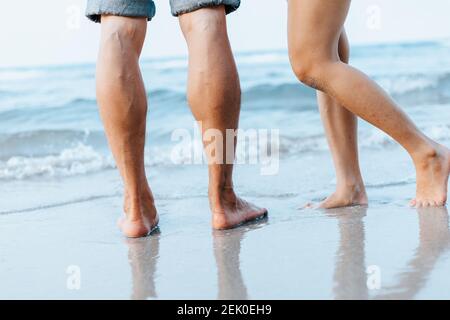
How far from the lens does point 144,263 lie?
2.05 metres

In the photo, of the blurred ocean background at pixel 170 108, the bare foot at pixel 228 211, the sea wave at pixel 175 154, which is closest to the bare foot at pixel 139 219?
the bare foot at pixel 228 211

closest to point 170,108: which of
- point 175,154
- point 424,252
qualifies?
point 175,154

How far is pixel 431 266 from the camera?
1.82 metres

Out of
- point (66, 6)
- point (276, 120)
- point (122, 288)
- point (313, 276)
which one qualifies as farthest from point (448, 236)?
point (66, 6)

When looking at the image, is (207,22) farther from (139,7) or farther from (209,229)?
(209,229)

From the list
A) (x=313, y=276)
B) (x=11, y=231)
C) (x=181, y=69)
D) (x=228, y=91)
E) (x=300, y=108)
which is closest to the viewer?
(x=313, y=276)

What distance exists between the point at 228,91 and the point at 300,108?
4540 mm

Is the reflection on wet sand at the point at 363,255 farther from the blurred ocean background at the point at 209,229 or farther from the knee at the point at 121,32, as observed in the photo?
the knee at the point at 121,32

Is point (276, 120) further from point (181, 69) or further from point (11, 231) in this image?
point (181, 69)

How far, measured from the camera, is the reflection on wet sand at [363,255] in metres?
1.66

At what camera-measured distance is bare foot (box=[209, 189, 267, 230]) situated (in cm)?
244

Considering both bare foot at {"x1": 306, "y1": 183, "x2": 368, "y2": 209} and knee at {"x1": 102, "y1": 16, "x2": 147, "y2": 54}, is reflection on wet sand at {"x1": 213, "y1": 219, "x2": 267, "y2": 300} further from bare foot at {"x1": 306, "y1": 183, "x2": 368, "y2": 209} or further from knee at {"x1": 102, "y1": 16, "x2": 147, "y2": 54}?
knee at {"x1": 102, "y1": 16, "x2": 147, "y2": 54}

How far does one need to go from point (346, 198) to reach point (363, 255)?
73 cm

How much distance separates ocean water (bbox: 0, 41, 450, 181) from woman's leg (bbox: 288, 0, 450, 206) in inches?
69.0
